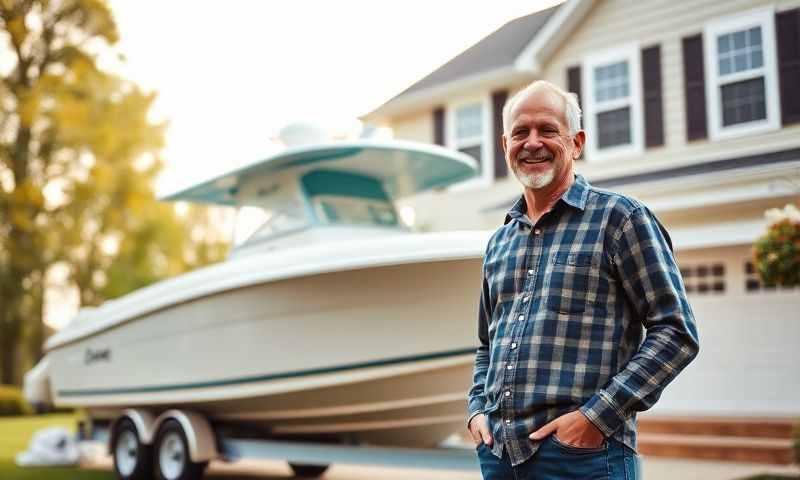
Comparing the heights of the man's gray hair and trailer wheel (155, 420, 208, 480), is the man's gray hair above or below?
above

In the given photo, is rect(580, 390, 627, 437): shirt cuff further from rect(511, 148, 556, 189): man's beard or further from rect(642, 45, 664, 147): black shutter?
rect(642, 45, 664, 147): black shutter

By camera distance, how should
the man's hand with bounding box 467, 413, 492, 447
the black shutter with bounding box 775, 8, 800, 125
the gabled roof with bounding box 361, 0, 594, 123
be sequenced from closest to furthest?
1. the man's hand with bounding box 467, 413, 492, 447
2. the black shutter with bounding box 775, 8, 800, 125
3. the gabled roof with bounding box 361, 0, 594, 123

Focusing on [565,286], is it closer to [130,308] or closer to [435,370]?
[435,370]

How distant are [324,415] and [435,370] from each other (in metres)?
1.18

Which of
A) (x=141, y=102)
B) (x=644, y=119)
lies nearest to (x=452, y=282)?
(x=644, y=119)

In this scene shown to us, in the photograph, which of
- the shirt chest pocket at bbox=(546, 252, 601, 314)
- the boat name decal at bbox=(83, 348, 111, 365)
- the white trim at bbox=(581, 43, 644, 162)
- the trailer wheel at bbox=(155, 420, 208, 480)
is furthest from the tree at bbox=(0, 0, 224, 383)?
the shirt chest pocket at bbox=(546, 252, 601, 314)

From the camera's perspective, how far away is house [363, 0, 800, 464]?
227 inches

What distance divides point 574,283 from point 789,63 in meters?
Result: 4.44

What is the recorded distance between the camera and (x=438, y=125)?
11.0 meters

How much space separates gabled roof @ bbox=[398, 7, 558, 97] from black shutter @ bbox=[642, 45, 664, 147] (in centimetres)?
172

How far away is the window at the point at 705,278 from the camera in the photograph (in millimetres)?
8180

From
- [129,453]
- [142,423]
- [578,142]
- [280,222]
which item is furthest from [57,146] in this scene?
[578,142]

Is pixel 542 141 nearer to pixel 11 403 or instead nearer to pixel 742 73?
pixel 742 73

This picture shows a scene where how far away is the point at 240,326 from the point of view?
A: 5645 millimetres
